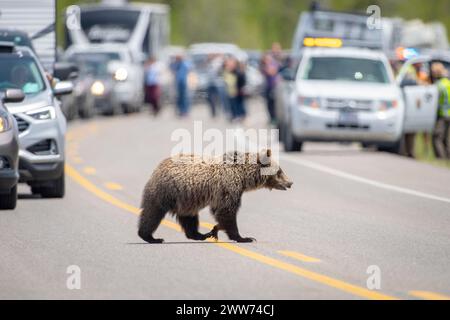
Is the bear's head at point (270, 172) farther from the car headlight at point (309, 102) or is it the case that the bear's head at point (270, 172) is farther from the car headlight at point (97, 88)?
the car headlight at point (97, 88)

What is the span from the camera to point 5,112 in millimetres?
15367

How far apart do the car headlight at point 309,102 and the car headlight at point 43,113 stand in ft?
28.4

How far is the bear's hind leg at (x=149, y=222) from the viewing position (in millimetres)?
12008

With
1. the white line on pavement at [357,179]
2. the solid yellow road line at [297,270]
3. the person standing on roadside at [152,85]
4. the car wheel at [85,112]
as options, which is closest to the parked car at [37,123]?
the solid yellow road line at [297,270]

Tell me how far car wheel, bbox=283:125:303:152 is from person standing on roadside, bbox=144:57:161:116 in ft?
57.4

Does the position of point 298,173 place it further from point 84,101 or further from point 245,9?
point 245,9

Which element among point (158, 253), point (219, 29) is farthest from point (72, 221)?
point (219, 29)

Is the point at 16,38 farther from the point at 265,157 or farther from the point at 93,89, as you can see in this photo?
the point at 93,89

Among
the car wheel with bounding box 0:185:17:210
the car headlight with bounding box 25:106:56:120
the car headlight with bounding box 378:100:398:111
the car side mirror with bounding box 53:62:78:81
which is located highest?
the car headlight with bounding box 25:106:56:120

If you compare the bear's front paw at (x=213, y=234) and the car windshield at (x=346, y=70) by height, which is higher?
the bear's front paw at (x=213, y=234)

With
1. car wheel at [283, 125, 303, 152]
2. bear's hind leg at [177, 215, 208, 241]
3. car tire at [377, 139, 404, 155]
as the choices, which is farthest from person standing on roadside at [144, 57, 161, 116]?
bear's hind leg at [177, 215, 208, 241]

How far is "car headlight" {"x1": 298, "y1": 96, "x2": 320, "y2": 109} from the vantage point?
24875 millimetres

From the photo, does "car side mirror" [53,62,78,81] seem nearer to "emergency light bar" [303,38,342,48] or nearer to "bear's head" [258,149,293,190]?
"bear's head" [258,149,293,190]

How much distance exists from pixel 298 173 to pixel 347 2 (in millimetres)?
59933
